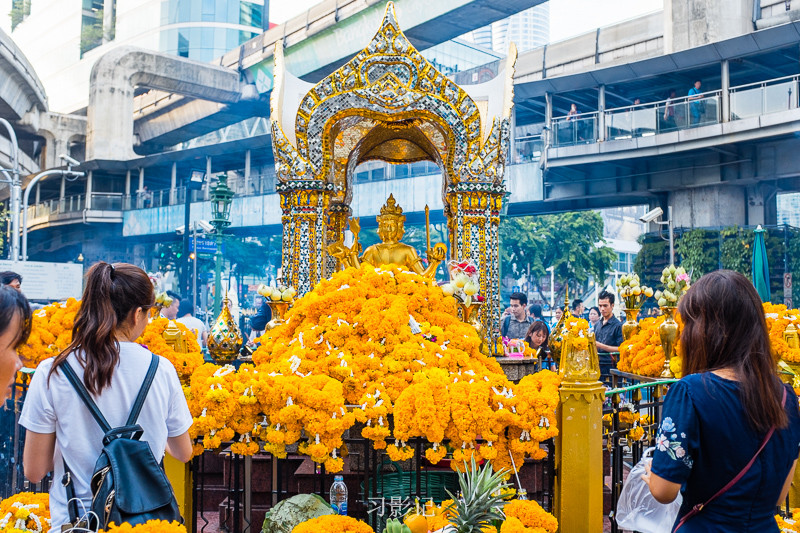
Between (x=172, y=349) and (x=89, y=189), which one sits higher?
(x=89, y=189)

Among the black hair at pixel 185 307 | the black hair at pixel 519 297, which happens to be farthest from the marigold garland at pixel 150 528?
the black hair at pixel 185 307

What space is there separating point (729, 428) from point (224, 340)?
7.40 m

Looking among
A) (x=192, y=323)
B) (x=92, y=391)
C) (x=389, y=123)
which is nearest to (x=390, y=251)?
(x=389, y=123)

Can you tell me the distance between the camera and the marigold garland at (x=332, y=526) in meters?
4.05

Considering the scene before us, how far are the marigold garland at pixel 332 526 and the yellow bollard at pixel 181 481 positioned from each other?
1.49 metres

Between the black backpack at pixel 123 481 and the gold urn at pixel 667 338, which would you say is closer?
the black backpack at pixel 123 481

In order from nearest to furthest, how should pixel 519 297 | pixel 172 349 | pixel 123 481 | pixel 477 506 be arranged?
1. pixel 123 481
2. pixel 477 506
3. pixel 172 349
4. pixel 519 297

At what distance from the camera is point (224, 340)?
30.3ft

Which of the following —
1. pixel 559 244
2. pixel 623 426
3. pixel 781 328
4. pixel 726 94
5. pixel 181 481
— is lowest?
pixel 181 481

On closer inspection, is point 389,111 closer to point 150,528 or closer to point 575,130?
point 150,528

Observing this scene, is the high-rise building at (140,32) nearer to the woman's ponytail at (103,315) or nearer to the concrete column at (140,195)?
the concrete column at (140,195)

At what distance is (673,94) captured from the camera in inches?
902

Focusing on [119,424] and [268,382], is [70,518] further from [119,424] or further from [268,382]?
[268,382]

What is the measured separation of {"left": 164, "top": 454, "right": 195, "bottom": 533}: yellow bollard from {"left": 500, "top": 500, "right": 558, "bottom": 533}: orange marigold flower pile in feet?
8.13
